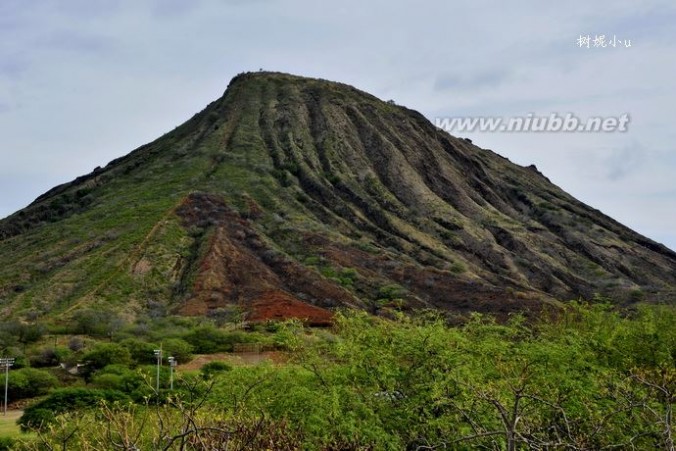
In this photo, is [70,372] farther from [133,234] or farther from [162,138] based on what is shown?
[162,138]

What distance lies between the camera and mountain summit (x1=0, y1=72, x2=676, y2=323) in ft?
186

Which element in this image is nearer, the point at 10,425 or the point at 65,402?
the point at 65,402

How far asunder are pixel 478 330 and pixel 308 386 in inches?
210

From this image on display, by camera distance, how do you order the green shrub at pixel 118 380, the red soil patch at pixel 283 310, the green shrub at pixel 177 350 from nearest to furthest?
1. the green shrub at pixel 118 380
2. the green shrub at pixel 177 350
3. the red soil patch at pixel 283 310

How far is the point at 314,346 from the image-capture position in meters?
16.1

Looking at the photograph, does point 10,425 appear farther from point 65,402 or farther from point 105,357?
point 105,357

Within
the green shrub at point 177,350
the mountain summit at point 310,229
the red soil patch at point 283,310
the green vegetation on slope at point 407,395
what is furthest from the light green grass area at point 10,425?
the mountain summit at point 310,229

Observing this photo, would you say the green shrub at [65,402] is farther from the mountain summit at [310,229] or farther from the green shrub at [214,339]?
the mountain summit at [310,229]

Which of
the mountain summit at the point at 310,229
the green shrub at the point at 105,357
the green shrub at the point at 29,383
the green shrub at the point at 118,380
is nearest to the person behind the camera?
the green shrub at the point at 118,380

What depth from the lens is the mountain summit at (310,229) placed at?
186ft

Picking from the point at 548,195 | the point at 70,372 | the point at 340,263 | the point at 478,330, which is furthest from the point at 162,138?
the point at 478,330

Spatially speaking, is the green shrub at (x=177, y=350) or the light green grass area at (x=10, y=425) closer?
the light green grass area at (x=10, y=425)

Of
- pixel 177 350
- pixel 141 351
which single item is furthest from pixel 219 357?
pixel 141 351

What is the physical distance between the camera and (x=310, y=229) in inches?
2594
